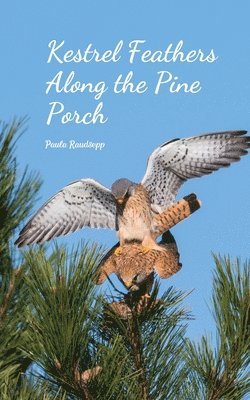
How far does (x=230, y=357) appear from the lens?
12.9 feet

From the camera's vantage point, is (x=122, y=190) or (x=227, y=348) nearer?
(x=227, y=348)

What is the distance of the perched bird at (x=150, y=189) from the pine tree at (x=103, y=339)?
1818mm

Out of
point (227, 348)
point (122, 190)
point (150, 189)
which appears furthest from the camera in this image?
point (150, 189)

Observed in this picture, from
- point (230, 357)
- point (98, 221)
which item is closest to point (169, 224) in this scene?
point (98, 221)

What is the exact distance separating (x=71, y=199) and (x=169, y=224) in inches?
40.5

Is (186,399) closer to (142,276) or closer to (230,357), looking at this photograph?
(230,357)

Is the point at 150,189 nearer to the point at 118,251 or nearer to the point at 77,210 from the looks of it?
the point at 77,210

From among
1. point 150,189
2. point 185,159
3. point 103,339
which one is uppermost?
point 185,159

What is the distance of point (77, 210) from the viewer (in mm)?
6379

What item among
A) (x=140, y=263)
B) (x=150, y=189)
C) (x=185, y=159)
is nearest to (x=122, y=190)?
(x=150, y=189)

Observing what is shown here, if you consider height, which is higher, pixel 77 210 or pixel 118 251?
pixel 77 210

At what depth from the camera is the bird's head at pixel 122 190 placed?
5598 millimetres

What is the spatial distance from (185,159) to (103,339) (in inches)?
98.6

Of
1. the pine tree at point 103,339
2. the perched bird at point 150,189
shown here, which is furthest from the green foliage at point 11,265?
the perched bird at point 150,189
